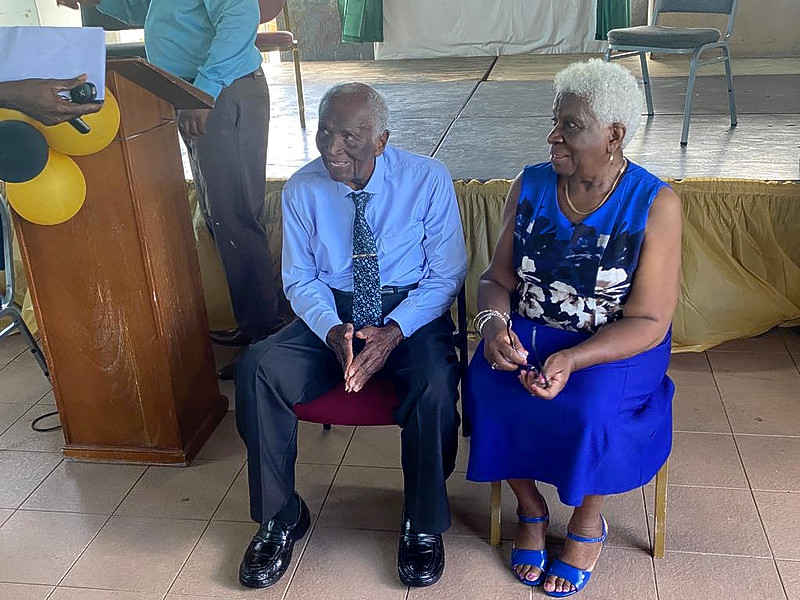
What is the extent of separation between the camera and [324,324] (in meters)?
2.01

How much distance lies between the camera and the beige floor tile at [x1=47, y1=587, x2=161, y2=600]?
1946 mm

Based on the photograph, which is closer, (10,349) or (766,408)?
(766,408)

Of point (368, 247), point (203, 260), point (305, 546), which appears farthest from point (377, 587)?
point (203, 260)

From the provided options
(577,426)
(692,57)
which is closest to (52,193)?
(577,426)

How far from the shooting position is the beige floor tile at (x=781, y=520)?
6.53 feet

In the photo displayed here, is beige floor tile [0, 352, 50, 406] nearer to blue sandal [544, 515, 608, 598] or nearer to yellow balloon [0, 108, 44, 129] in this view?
yellow balloon [0, 108, 44, 129]

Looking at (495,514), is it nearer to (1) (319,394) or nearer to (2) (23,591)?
(1) (319,394)

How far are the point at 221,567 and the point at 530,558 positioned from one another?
74cm

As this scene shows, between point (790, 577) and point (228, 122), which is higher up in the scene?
point (228, 122)

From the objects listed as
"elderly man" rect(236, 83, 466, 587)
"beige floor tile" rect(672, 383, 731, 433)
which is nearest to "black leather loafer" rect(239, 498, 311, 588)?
"elderly man" rect(236, 83, 466, 587)

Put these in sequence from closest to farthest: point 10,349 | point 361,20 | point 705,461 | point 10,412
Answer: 1. point 705,461
2. point 10,412
3. point 10,349
4. point 361,20

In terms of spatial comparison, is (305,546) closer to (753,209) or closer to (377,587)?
(377,587)

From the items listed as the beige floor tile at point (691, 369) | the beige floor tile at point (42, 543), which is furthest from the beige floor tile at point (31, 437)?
the beige floor tile at point (691, 369)

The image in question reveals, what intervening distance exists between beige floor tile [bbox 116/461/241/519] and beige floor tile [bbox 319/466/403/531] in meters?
0.31
